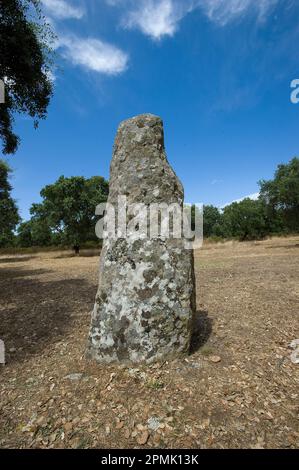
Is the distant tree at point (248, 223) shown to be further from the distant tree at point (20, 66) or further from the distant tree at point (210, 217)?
the distant tree at point (20, 66)

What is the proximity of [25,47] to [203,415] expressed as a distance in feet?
39.6

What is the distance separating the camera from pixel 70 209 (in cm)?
3416

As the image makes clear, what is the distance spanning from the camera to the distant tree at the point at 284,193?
1111 inches

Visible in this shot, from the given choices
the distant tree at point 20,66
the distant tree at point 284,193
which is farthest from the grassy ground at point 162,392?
the distant tree at point 284,193

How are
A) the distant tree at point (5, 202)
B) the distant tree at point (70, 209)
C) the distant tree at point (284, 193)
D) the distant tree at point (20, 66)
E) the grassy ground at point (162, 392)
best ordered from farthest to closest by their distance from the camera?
the distant tree at point (70, 209), the distant tree at point (284, 193), the distant tree at point (5, 202), the distant tree at point (20, 66), the grassy ground at point (162, 392)

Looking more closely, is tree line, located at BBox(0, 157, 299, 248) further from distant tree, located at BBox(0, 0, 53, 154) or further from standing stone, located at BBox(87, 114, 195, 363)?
standing stone, located at BBox(87, 114, 195, 363)

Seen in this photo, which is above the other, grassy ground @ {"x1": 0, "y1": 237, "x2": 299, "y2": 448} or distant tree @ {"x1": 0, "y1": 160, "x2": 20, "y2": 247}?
distant tree @ {"x1": 0, "y1": 160, "x2": 20, "y2": 247}

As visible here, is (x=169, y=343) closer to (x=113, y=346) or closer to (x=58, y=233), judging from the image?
(x=113, y=346)

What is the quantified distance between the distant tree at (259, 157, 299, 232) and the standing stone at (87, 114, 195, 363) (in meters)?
27.6

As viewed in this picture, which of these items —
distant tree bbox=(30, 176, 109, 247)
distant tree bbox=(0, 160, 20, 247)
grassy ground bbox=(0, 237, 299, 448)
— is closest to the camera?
grassy ground bbox=(0, 237, 299, 448)

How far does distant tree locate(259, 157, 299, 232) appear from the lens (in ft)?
92.6

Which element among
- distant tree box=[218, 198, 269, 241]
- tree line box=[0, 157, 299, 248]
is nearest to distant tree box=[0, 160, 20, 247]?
tree line box=[0, 157, 299, 248]

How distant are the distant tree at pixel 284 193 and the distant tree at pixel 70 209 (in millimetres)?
20451

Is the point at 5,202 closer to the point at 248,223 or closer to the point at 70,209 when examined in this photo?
the point at 70,209
